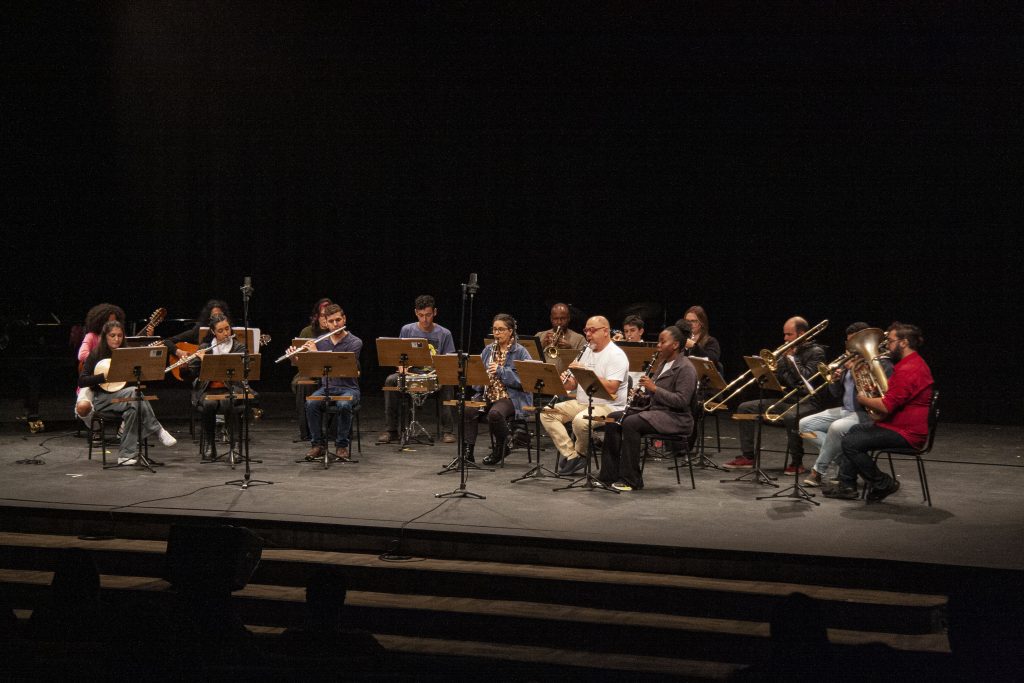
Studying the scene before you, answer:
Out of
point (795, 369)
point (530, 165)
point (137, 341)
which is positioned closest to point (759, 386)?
point (795, 369)

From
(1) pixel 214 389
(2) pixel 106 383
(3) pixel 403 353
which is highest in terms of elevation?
(3) pixel 403 353

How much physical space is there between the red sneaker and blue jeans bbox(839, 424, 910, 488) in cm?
131

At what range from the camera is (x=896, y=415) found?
6500mm

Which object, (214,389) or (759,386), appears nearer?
(759,386)

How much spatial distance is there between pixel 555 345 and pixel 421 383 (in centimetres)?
131

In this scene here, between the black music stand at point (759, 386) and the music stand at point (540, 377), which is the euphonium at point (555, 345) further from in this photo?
the black music stand at point (759, 386)

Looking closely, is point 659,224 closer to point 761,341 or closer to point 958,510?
point 761,341

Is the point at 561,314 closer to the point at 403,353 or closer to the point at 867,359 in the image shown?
the point at 403,353

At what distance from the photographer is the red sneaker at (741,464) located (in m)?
8.04

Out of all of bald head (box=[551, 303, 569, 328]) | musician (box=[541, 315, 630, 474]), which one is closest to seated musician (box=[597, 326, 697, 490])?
musician (box=[541, 315, 630, 474])

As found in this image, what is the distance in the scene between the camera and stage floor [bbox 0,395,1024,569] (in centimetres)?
547

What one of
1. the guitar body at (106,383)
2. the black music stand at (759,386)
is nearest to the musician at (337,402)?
the guitar body at (106,383)

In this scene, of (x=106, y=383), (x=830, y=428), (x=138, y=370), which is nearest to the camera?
(x=830, y=428)

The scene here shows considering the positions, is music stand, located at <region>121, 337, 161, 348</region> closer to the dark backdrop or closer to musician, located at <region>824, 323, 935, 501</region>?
the dark backdrop
